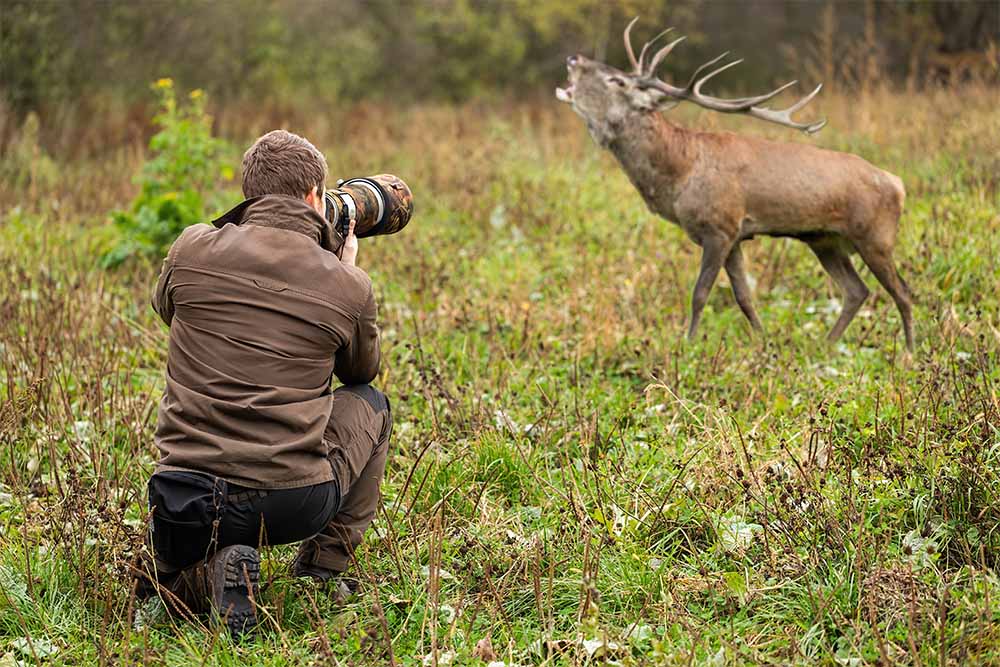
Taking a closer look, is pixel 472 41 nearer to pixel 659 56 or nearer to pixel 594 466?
pixel 659 56

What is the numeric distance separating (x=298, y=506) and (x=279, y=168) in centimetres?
111

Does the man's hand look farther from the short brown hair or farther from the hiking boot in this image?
the hiking boot

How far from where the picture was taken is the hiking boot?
341 centimetres

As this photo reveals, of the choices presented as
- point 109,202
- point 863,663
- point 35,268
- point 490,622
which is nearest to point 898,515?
point 863,663

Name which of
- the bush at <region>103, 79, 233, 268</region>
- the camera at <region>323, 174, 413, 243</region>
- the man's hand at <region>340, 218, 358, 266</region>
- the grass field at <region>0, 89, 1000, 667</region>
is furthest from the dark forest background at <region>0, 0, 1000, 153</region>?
the man's hand at <region>340, 218, 358, 266</region>

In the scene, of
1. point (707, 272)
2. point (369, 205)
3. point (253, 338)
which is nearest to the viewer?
point (253, 338)

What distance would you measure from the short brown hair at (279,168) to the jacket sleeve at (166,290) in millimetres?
315

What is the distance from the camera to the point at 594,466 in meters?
4.35

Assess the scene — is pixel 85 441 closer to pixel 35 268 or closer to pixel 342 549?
pixel 342 549

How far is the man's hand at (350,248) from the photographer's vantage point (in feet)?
12.3

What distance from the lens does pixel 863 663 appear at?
3.24 m

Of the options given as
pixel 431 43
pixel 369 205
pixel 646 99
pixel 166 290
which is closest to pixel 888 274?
pixel 646 99

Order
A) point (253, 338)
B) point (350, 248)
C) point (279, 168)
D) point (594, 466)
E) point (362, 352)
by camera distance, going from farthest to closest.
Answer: point (594, 466)
point (350, 248)
point (362, 352)
point (279, 168)
point (253, 338)

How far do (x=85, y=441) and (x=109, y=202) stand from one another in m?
5.92
